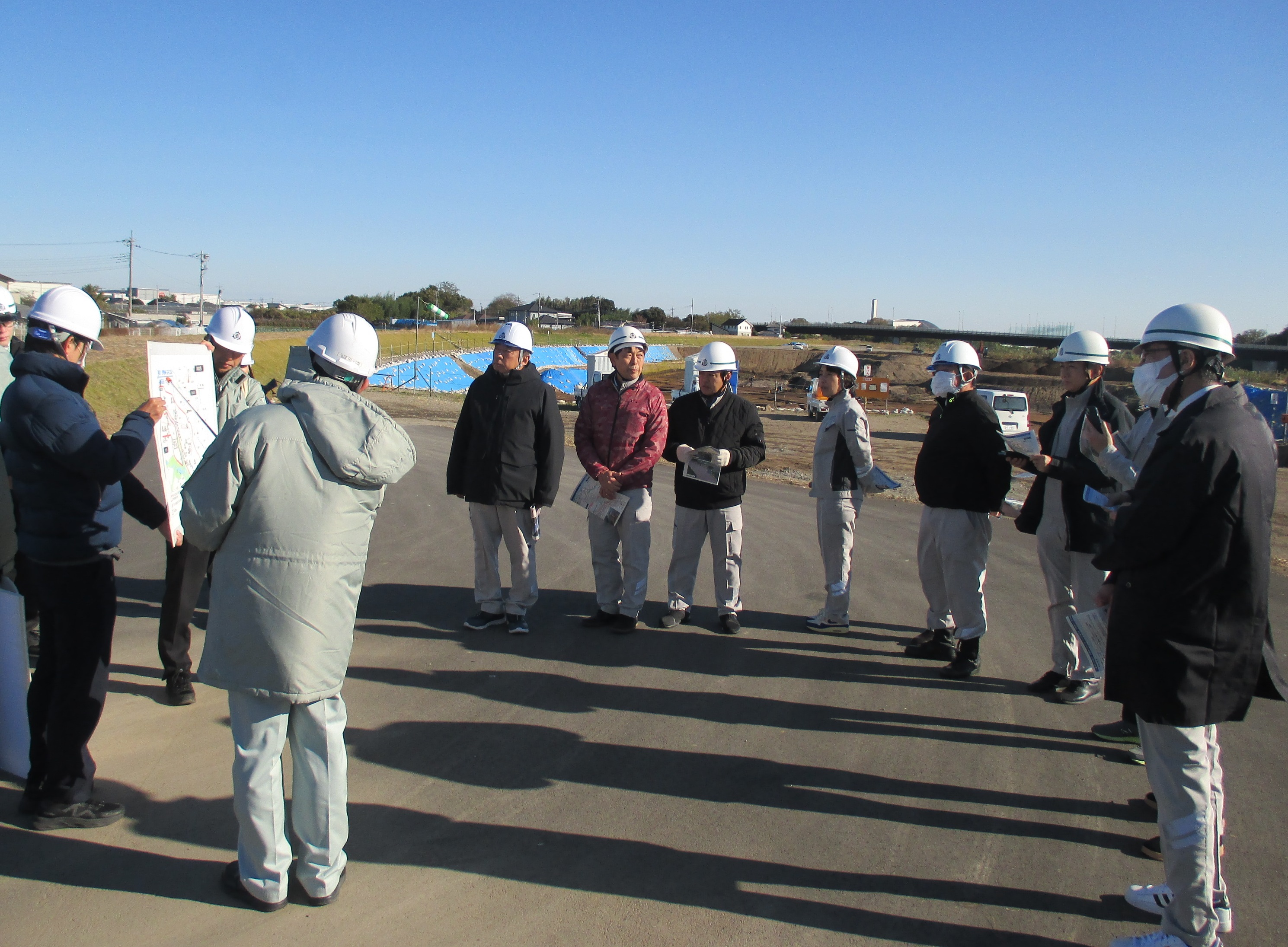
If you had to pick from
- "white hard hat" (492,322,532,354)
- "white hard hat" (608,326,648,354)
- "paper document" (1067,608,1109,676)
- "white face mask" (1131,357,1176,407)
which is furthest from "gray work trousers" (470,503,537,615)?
"white face mask" (1131,357,1176,407)

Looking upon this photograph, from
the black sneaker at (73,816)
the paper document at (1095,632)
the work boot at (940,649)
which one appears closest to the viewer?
the black sneaker at (73,816)

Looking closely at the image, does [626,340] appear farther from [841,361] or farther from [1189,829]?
[1189,829]

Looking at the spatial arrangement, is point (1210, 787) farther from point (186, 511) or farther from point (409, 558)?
point (409, 558)

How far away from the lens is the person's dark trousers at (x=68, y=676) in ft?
11.0

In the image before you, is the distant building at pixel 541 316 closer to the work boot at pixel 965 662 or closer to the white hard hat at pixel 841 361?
the white hard hat at pixel 841 361

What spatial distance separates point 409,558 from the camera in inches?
318

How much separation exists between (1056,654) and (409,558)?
5693mm

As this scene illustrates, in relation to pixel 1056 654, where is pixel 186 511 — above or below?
above

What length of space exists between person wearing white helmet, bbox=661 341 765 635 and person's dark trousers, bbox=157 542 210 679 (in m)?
3.21

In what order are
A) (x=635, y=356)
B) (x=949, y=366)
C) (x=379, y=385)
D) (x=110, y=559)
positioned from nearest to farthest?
(x=110, y=559)
(x=949, y=366)
(x=635, y=356)
(x=379, y=385)

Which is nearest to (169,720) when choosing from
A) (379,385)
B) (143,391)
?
(143,391)

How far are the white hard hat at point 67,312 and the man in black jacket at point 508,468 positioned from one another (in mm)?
2653

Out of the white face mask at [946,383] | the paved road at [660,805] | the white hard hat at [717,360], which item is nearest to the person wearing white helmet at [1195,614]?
the paved road at [660,805]

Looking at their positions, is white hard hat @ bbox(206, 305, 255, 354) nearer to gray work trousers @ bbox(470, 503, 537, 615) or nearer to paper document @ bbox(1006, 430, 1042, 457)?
gray work trousers @ bbox(470, 503, 537, 615)
